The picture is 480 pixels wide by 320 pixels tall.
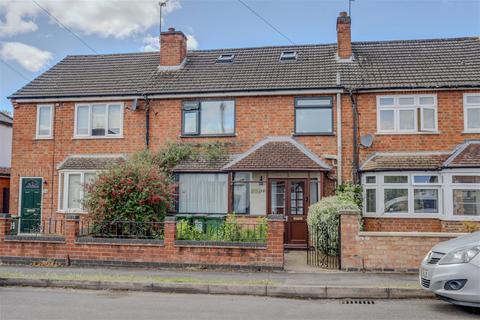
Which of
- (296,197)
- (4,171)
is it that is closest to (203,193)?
(296,197)

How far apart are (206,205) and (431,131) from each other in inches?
321

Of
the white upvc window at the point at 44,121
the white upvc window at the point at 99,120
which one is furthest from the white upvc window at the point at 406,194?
the white upvc window at the point at 44,121

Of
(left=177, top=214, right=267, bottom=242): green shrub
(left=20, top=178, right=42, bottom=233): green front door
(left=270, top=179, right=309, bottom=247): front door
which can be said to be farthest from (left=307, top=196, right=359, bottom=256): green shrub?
(left=20, top=178, right=42, bottom=233): green front door

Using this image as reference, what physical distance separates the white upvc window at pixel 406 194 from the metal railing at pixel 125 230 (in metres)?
7.27

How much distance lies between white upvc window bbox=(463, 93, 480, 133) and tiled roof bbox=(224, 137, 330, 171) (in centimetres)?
509

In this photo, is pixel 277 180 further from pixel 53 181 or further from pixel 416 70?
pixel 53 181

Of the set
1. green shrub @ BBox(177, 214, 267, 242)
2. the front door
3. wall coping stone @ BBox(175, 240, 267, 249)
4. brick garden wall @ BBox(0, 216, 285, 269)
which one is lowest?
brick garden wall @ BBox(0, 216, 285, 269)

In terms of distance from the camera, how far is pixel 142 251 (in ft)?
34.6

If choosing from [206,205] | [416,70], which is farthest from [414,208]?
[206,205]

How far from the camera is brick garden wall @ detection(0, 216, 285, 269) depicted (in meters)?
10.1

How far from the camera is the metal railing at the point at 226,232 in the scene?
10.7 meters

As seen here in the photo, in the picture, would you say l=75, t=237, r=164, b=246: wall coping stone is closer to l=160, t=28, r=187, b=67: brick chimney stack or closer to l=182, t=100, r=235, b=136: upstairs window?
l=182, t=100, r=235, b=136: upstairs window

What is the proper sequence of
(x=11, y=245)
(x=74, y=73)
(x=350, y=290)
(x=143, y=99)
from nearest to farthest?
(x=350, y=290), (x=11, y=245), (x=143, y=99), (x=74, y=73)

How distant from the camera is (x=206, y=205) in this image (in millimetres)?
15242
